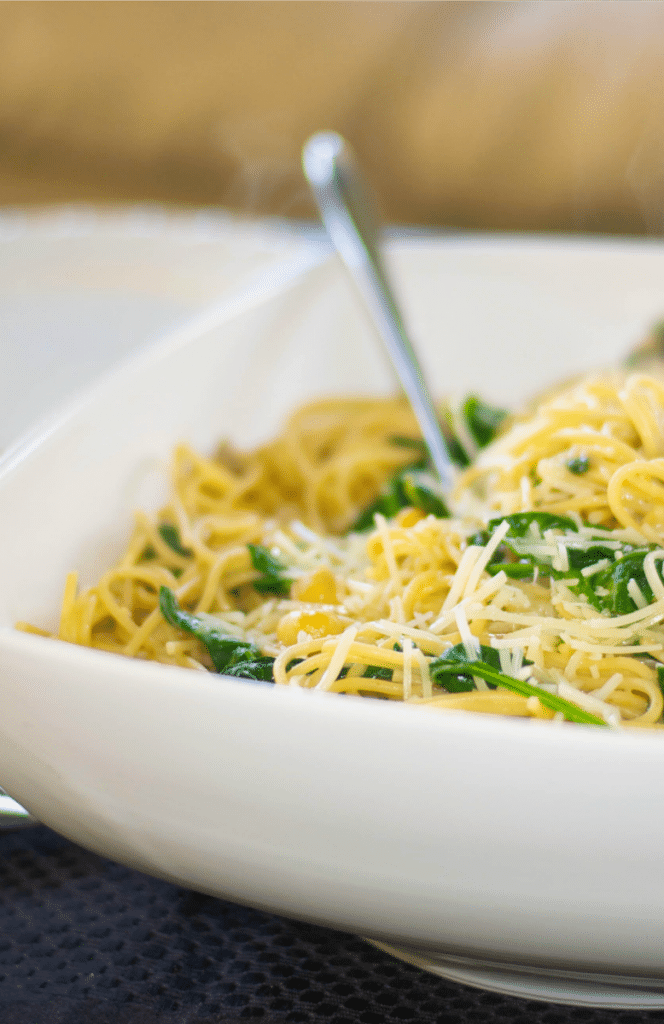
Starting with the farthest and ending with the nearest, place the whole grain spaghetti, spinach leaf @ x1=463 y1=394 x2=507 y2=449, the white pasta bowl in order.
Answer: spinach leaf @ x1=463 y1=394 x2=507 y2=449
the whole grain spaghetti
the white pasta bowl

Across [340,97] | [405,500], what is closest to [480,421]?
[405,500]

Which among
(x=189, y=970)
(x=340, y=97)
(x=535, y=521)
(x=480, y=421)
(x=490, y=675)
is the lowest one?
(x=189, y=970)

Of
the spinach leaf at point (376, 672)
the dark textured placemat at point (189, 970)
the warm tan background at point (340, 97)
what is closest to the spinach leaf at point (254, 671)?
the spinach leaf at point (376, 672)

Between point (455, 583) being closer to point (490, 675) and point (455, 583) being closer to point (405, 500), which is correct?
point (490, 675)

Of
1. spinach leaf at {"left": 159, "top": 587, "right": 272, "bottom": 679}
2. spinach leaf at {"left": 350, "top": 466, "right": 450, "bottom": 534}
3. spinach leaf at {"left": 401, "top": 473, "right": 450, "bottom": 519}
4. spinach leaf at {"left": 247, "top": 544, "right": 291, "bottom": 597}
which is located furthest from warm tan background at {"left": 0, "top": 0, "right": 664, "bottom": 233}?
spinach leaf at {"left": 159, "top": 587, "right": 272, "bottom": 679}

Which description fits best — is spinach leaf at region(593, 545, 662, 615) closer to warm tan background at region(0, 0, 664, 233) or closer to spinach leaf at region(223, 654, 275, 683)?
spinach leaf at region(223, 654, 275, 683)

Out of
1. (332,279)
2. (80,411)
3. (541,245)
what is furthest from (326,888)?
(541,245)
